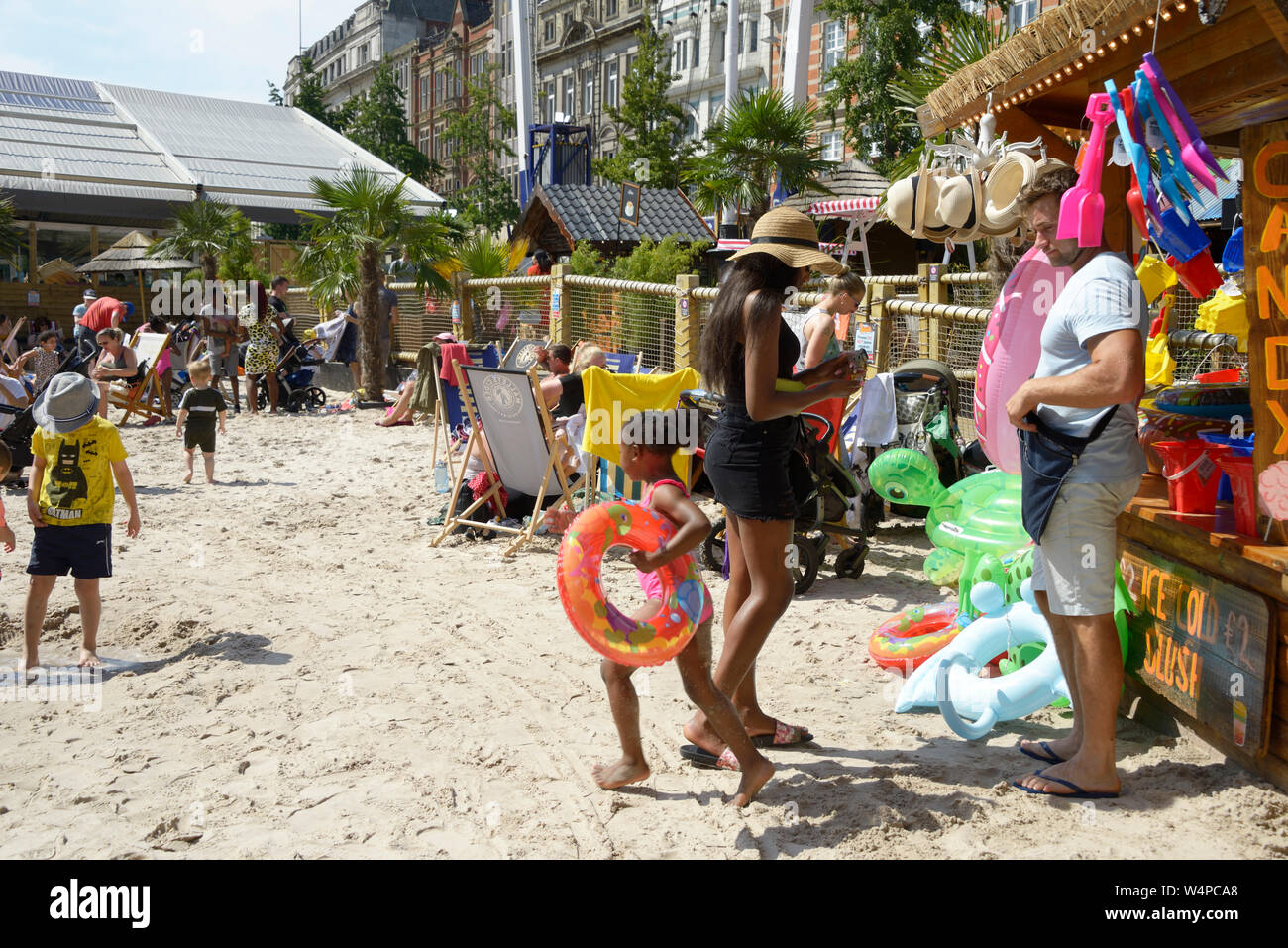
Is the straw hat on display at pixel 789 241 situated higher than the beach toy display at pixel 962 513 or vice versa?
the straw hat on display at pixel 789 241

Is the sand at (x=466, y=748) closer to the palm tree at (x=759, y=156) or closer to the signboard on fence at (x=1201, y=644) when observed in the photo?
the signboard on fence at (x=1201, y=644)

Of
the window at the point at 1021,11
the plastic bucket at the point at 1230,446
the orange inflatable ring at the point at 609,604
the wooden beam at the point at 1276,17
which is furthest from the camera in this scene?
the window at the point at 1021,11

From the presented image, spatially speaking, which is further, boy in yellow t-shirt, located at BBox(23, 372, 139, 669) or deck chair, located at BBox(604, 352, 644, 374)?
deck chair, located at BBox(604, 352, 644, 374)

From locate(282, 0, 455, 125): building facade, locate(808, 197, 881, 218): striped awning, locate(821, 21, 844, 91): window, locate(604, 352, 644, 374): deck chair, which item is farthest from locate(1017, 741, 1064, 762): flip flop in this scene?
locate(282, 0, 455, 125): building facade

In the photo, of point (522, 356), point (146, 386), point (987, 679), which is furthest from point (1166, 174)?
point (146, 386)

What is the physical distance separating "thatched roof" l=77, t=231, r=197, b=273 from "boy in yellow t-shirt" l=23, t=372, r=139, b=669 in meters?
17.3

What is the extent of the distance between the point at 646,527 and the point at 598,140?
5133 centimetres

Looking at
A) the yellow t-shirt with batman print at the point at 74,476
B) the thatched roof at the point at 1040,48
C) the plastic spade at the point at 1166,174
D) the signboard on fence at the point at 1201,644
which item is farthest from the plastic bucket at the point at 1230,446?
the yellow t-shirt with batman print at the point at 74,476

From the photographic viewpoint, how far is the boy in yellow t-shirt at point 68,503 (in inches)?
182

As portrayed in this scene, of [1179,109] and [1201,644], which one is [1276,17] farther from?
[1201,644]

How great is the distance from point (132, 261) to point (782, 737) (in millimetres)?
21714

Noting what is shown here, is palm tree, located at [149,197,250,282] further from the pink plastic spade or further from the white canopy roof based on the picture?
the pink plastic spade

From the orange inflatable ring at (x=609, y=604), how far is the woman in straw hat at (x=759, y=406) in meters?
0.36

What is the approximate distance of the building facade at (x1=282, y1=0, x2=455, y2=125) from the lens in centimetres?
→ 6962
